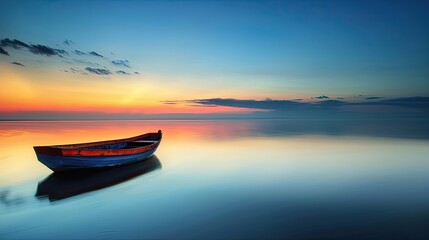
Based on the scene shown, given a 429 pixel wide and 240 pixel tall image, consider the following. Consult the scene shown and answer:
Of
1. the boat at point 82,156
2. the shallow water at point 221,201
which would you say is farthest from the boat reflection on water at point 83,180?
the boat at point 82,156

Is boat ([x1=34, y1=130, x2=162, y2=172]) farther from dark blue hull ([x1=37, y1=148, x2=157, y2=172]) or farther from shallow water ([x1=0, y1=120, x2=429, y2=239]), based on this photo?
shallow water ([x1=0, y1=120, x2=429, y2=239])

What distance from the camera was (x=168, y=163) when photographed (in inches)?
643

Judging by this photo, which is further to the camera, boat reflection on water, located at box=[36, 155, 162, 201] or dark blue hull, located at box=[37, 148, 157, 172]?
dark blue hull, located at box=[37, 148, 157, 172]

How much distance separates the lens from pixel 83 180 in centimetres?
1147

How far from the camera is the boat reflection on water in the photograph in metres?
9.94

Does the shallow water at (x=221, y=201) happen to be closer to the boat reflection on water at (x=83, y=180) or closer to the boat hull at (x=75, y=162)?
the boat reflection on water at (x=83, y=180)

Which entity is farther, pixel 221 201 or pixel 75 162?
pixel 75 162

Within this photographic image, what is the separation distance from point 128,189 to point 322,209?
7373 mm

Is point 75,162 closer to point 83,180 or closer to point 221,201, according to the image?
point 83,180

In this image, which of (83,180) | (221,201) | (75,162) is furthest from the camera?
(75,162)

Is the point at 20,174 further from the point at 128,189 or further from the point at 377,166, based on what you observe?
the point at 377,166

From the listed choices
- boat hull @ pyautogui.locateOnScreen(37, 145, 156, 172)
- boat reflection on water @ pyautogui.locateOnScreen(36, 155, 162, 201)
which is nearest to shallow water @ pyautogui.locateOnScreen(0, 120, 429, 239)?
boat reflection on water @ pyautogui.locateOnScreen(36, 155, 162, 201)

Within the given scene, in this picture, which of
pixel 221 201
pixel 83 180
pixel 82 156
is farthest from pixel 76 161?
pixel 221 201

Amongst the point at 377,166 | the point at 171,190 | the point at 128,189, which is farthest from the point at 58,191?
the point at 377,166
